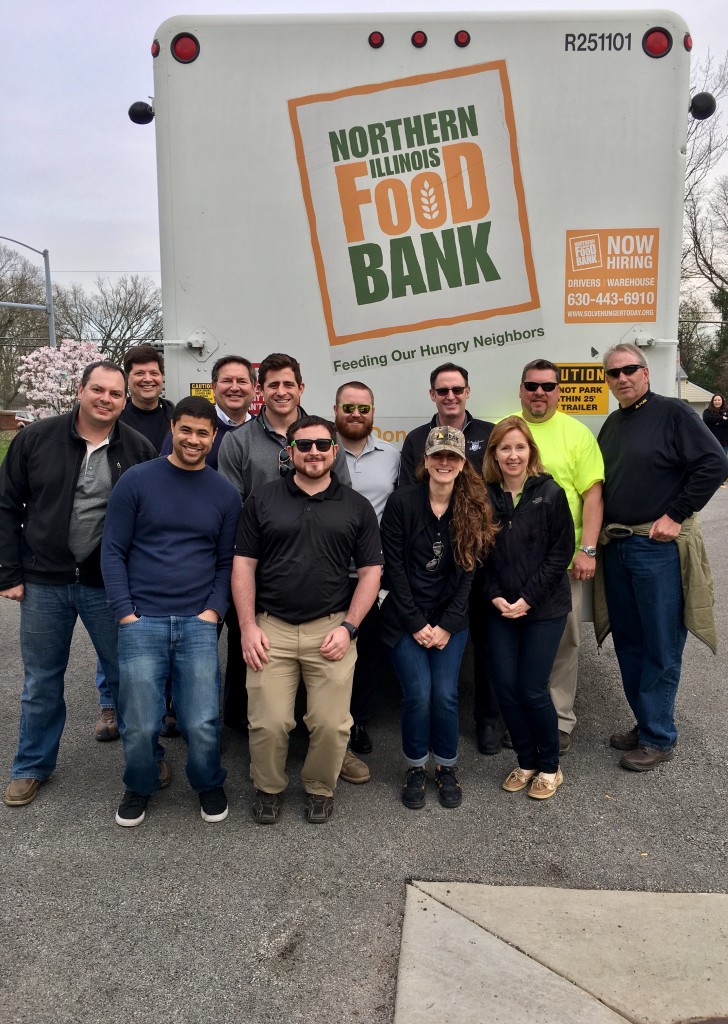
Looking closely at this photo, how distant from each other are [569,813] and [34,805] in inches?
91.6

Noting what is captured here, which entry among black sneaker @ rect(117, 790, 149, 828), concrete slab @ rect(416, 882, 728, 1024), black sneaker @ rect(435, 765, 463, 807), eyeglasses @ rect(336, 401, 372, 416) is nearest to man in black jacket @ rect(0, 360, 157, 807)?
black sneaker @ rect(117, 790, 149, 828)

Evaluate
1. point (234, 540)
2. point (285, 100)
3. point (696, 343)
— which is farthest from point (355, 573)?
point (696, 343)

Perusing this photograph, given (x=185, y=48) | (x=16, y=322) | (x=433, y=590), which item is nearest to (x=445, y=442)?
(x=433, y=590)

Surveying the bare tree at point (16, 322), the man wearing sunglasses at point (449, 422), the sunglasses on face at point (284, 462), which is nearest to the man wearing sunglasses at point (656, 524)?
the man wearing sunglasses at point (449, 422)

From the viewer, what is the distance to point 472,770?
3.62 meters

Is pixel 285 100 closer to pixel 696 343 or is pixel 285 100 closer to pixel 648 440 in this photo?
pixel 648 440

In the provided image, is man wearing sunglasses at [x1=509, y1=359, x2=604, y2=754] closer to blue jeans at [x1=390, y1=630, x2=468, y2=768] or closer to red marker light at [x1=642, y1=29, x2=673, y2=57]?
blue jeans at [x1=390, y1=630, x2=468, y2=768]

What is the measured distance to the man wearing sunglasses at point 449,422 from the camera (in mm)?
3529

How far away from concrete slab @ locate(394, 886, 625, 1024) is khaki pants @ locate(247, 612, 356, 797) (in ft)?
2.77

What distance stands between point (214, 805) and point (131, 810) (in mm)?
341

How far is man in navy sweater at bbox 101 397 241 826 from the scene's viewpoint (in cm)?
305

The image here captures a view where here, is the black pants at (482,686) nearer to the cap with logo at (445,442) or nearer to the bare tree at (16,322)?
the cap with logo at (445,442)

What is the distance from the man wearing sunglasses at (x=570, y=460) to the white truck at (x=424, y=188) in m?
0.36

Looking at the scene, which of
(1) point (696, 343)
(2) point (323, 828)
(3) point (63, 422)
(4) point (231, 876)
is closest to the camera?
(4) point (231, 876)
